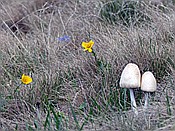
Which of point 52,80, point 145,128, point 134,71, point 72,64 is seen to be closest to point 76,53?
point 72,64

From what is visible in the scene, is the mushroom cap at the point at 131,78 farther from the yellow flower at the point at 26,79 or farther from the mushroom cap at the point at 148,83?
the yellow flower at the point at 26,79

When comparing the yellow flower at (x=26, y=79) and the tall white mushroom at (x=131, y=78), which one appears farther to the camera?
the yellow flower at (x=26, y=79)

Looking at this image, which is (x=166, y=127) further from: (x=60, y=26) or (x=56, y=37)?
(x=60, y=26)

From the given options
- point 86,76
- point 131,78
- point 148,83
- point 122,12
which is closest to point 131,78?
point 131,78

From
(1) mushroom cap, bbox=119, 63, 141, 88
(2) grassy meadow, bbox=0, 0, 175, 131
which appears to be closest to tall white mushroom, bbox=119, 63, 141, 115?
(1) mushroom cap, bbox=119, 63, 141, 88

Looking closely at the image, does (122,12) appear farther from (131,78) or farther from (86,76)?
(131,78)

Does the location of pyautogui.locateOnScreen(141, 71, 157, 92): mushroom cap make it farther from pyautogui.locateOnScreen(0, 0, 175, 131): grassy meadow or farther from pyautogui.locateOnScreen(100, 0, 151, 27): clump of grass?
pyautogui.locateOnScreen(100, 0, 151, 27): clump of grass

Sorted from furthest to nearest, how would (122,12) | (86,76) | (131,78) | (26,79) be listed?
(122,12) → (86,76) → (26,79) → (131,78)

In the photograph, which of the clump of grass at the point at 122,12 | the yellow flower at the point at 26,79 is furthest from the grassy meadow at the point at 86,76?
the yellow flower at the point at 26,79
